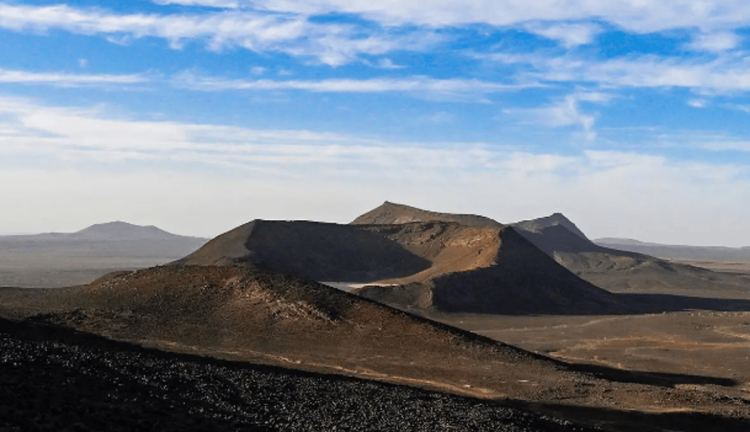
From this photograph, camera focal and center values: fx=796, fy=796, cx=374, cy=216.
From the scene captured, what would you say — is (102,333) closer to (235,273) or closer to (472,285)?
(235,273)

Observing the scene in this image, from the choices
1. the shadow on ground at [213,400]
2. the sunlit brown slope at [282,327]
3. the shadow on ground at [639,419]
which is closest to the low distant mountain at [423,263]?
the sunlit brown slope at [282,327]

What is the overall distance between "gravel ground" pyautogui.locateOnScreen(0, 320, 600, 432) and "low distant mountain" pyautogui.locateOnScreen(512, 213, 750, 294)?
8485 centimetres

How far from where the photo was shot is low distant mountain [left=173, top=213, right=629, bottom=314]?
3044 inches

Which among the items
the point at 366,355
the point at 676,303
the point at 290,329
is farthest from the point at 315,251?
the point at 366,355

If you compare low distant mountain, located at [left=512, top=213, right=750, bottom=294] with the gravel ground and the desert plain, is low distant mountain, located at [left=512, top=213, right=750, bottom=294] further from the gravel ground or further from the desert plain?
the gravel ground

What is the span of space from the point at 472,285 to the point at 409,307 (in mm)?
8641

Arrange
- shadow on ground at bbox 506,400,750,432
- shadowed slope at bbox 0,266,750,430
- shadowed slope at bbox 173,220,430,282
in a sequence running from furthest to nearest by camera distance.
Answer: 1. shadowed slope at bbox 173,220,430,282
2. shadowed slope at bbox 0,266,750,430
3. shadow on ground at bbox 506,400,750,432

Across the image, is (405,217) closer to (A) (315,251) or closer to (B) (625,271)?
(A) (315,251)

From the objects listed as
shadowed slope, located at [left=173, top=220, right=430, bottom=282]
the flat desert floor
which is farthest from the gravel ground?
shadowed slope, located at [left=173, top=220, right=430, bottom=282]

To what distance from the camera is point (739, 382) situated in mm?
41156

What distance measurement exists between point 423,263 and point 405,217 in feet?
113

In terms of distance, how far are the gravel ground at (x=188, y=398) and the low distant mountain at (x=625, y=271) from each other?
84.9 m

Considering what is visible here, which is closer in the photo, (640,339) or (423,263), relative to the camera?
(640,339)

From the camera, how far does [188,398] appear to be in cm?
2381
